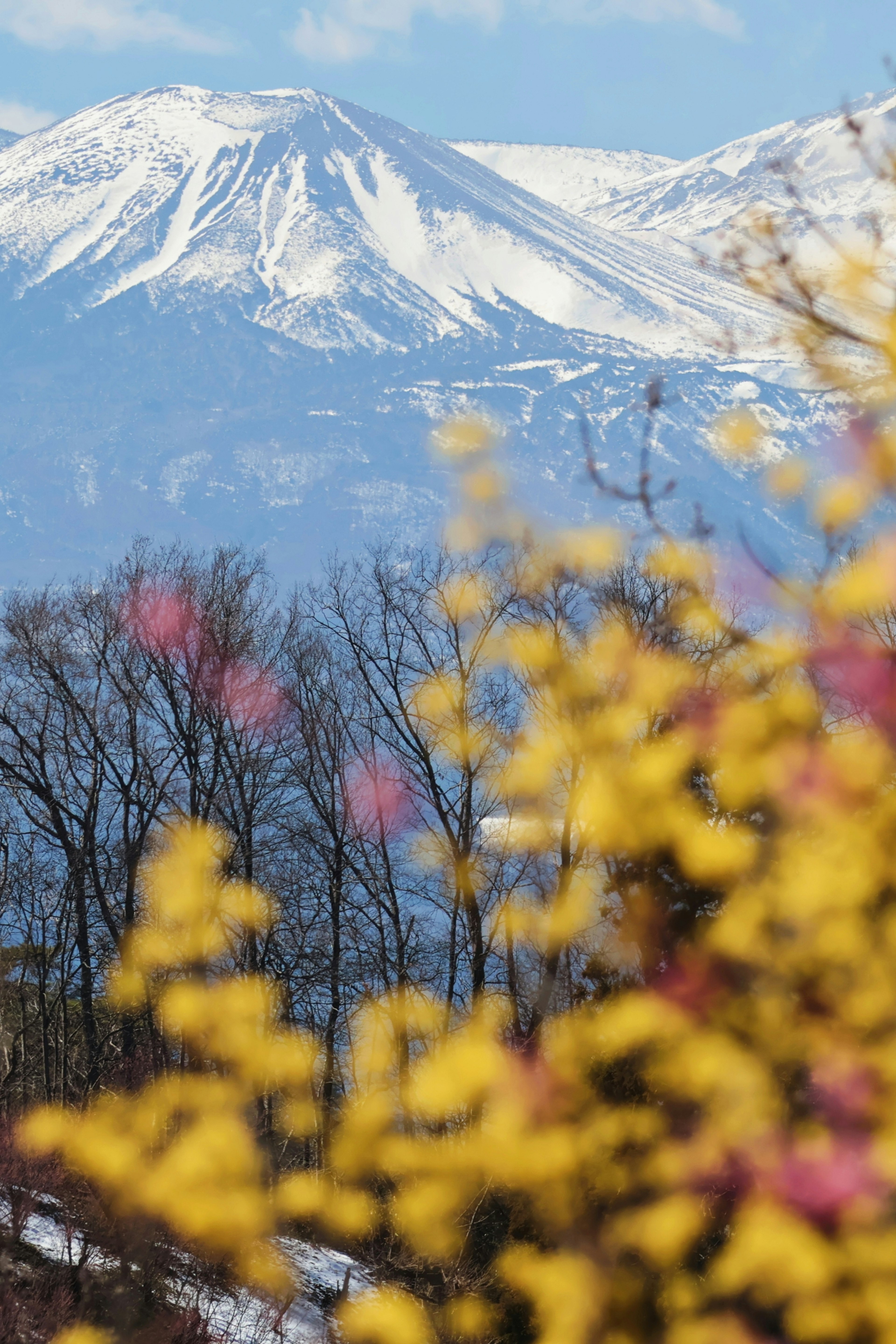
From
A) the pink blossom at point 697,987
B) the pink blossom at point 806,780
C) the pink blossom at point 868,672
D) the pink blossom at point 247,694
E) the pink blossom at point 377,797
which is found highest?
the pink blossom at point 247,694

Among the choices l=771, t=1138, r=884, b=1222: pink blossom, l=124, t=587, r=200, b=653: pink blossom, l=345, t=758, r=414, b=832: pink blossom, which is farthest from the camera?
l=345, t=758, r=414, b=832: pink blossom

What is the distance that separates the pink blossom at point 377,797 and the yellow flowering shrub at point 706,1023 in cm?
1267

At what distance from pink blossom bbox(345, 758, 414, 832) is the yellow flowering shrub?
1267 cm

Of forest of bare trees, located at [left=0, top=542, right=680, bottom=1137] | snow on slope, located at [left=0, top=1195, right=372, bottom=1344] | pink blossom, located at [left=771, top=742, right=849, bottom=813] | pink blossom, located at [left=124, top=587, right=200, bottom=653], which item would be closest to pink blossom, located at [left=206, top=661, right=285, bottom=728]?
forest of bare trees, located at [left=0, top=542, right=680, bottom=1137]

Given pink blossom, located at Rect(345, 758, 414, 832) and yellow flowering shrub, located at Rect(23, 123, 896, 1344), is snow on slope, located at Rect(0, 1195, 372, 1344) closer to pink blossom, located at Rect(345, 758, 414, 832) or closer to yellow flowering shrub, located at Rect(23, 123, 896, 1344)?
yellow flowering shrub, located at Rect(23, 123, 896, 1344)

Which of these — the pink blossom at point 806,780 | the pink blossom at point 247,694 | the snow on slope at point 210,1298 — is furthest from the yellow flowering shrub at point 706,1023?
the pink blossom at point 247,694

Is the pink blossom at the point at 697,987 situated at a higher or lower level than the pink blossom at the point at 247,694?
lower

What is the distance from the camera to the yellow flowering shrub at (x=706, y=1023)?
76.7 inches

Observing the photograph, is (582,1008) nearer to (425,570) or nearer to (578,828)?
(578,828)

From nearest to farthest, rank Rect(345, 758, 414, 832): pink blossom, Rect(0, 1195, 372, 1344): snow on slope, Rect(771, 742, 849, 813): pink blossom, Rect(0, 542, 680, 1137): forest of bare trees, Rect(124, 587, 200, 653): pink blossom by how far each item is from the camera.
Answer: Rect(771, 742, 849, 813): pink blossom, Rect(0, 1195, 372, 1344): snow on slope, Rect(0, 542, 680, 1137): forest of bare trees, Rect(124, 587, 200, 653): pink blossom, Rect(345, 758, 414, 832): pink blossom

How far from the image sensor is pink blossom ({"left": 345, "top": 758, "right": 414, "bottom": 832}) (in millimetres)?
15828

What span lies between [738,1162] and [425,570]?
1296 centimetres

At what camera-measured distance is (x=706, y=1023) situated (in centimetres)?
208

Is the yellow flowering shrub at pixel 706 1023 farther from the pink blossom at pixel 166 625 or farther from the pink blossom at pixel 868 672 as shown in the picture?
the pink blossom at pixel 166 625
